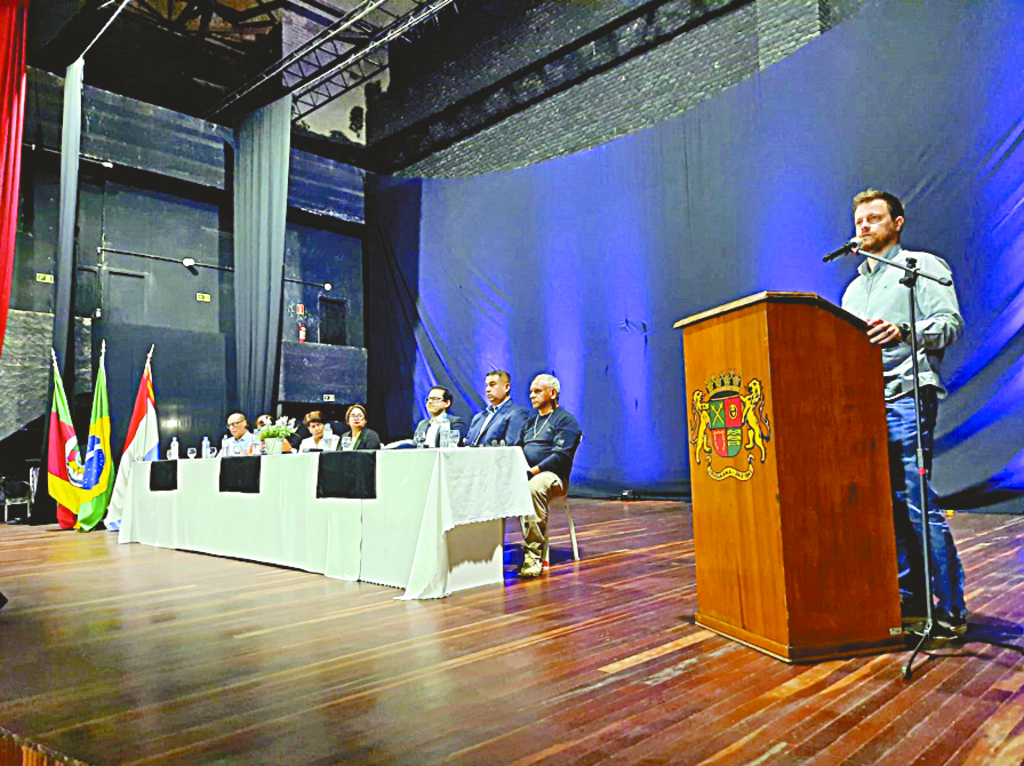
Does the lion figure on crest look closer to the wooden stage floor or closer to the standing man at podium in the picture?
the standing man at podium

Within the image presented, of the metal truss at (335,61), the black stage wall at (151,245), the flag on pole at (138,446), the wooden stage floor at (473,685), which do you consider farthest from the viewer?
the metal truss at (335,61)

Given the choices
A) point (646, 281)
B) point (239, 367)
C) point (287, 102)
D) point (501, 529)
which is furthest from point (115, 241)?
point (501, 529)

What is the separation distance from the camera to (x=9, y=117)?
16.9 ft

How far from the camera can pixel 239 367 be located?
8.43 m

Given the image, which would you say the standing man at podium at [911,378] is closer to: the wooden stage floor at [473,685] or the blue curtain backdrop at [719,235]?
the wooden stage floor at [473,685]

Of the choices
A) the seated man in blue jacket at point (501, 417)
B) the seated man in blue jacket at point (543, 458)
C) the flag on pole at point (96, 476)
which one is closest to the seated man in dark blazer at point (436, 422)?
the seated man in blue jacket at point (501, 417)

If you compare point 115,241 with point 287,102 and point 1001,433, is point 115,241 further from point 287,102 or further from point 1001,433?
point 1001,433

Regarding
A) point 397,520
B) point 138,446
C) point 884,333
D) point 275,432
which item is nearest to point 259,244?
point 138,446

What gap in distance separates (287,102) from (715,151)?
5174 millimetres

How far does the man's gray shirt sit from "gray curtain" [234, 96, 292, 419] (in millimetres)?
7412

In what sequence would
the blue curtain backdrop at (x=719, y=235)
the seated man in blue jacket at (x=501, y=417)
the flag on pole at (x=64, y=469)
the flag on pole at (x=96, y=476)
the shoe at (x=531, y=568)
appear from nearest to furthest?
1. the shoe at (x=531, y=568)
2. the seated man in blue jacket at (x=501, y=417)
3. the blue curtain backdrop at (x=719, y=235)
4. the flag on pole at (x=96, y=476)
5. the flag on pole at (x=64, y=469)

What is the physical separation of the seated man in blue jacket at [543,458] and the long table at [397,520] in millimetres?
179

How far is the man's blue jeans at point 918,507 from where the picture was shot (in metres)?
1.93

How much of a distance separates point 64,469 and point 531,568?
504 centimetres
